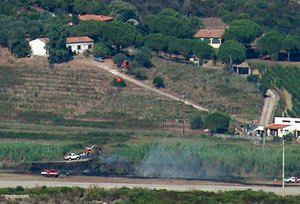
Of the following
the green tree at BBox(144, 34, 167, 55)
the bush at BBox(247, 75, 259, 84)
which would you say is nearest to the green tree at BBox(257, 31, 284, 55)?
the green tree at BBox(144, 34, 167, 55)

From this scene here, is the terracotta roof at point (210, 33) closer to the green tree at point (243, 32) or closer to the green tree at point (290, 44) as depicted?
the green tree at point (243, 32)

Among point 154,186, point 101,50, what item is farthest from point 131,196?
point 101,50

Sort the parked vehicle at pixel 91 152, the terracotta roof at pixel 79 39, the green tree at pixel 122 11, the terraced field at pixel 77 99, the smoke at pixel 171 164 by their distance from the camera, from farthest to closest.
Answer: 1. the green tree at pixel 122 11
2. the terracotta roof at pixel 79 39
3. the terraced field at pixel 77 99
4. the parked vehicle at pixel 91 152
5. the smoke at pixel 171 164

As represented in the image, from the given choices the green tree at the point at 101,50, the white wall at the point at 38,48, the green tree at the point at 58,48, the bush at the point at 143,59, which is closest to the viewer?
the green tree at the point at 58,48

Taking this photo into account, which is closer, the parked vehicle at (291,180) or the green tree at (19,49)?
the parked vehicle at (291,180)

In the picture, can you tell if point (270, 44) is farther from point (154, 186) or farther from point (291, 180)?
point (154, 186)

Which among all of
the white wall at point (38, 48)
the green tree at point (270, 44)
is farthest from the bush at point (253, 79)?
the white wall at point (38, 48)

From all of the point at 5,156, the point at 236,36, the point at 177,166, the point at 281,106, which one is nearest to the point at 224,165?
the point at 177,166
